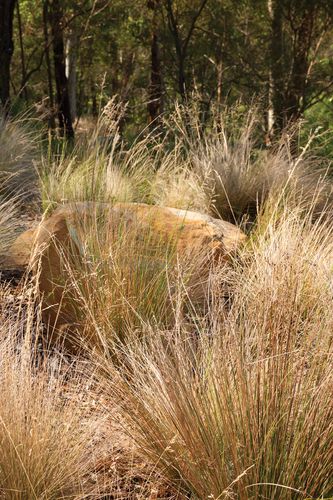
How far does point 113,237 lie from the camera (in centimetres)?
380

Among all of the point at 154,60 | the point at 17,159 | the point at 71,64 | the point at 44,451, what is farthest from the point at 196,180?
the point at 71,64

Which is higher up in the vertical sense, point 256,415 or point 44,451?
point 256,415

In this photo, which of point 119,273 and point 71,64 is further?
point 71,64

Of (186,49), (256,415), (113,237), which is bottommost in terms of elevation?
(256,415)

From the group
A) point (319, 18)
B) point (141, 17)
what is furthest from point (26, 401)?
point (141, 17)

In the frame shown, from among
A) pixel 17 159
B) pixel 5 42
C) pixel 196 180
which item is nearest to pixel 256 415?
pixel 196 180

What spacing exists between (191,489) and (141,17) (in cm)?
1235

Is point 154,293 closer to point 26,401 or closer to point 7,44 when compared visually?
point 26,401

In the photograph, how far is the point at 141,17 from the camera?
1359cm

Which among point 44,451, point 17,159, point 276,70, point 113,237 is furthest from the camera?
point 276,70

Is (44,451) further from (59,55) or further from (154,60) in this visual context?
(154,60)

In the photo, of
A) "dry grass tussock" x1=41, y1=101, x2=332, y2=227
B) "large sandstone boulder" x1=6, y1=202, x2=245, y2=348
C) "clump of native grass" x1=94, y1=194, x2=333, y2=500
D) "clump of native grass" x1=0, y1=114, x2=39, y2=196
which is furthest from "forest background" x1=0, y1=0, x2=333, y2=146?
"clump of native grass" x1=94, y1=194, x2=333, y2=500

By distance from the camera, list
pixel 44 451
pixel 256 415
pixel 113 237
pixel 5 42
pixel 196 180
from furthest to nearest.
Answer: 1. pixel 5 42
2. pixel 196 180
3. pixel 113 237
4. pixel 44 451
5. pixel 256 415

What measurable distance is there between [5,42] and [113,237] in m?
6.10
